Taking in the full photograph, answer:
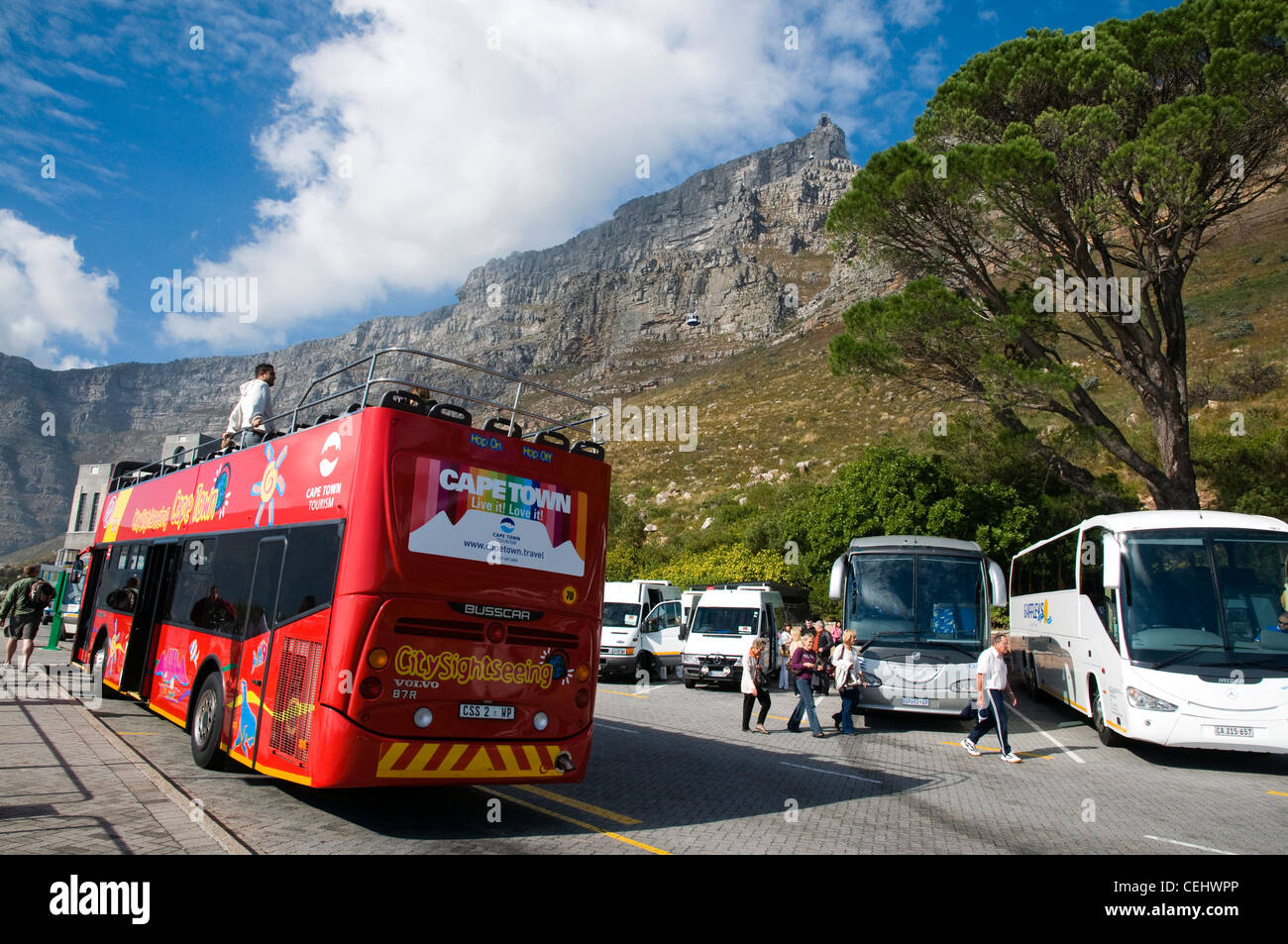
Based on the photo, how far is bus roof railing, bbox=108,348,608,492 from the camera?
621 cm

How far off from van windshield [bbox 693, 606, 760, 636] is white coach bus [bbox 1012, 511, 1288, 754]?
8.11 m

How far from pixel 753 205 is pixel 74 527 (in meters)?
133

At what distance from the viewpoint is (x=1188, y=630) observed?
1102 centimetres

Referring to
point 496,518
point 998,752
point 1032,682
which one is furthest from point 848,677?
point 496,518

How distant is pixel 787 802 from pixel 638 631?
14298 mm

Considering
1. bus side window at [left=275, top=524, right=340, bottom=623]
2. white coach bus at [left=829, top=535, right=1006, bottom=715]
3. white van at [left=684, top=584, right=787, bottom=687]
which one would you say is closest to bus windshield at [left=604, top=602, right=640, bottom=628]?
white van at [left=684, top=584, right=787, bottom=687]

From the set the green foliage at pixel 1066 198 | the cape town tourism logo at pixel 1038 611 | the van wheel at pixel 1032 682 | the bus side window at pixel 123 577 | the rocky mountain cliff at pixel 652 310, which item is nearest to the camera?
the bus side window at pixel 123 577

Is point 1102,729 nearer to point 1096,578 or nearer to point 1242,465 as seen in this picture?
point 1096,578

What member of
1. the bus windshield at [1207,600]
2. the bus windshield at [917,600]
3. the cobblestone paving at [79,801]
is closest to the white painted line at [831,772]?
the bus windshield at [1207,600]

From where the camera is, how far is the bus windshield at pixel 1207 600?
10.7 m

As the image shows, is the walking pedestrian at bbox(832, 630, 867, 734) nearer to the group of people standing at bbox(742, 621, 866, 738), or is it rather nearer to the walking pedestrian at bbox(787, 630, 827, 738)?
the group of people standing at bbox(742, 621, 866, 738)

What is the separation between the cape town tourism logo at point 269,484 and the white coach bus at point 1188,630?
11.1 meters

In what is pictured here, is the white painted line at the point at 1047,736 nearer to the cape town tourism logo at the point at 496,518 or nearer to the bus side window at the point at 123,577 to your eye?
the cape town tourism logo at the point at 496,518
